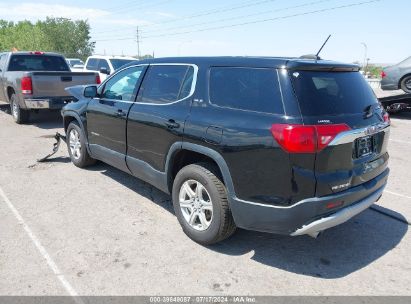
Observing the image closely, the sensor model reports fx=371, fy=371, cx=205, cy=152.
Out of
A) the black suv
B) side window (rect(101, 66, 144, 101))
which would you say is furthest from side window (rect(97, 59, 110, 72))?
the black suv

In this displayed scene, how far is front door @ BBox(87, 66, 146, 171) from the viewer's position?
4.69 meters

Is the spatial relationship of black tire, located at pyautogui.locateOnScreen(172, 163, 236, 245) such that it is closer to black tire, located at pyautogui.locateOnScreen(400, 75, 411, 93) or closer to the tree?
black tire, located at pyautogui.locateOnScreen(400, 75, 411, 93)

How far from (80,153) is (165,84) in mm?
2584

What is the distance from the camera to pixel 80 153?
6047mm

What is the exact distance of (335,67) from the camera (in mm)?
3350

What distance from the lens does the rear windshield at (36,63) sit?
10938 millimetres

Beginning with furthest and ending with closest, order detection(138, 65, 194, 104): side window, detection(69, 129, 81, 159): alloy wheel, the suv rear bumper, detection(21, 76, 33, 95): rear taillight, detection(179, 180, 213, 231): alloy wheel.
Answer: detection(21, 76, 33, 95): rear taillight < detection(69, 129, 81, 159): alloy wheel < detection(138, 65, 194, 104): side window < detection(179, 180, 213, 231): alloy wheel < the suv rear bumper

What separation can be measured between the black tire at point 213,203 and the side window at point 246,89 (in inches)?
26.0

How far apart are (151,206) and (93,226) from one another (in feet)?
2.64

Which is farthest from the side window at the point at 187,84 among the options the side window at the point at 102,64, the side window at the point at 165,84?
the side window at the point at 102,64

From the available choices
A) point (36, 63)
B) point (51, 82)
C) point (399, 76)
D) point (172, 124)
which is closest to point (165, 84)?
point (172, 124)

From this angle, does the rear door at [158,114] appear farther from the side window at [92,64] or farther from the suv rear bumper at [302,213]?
the side window at [92,64]

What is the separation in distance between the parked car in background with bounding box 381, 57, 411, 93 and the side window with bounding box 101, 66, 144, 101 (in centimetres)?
1075

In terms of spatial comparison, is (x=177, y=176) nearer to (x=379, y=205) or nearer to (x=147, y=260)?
(x=147, y=260)
